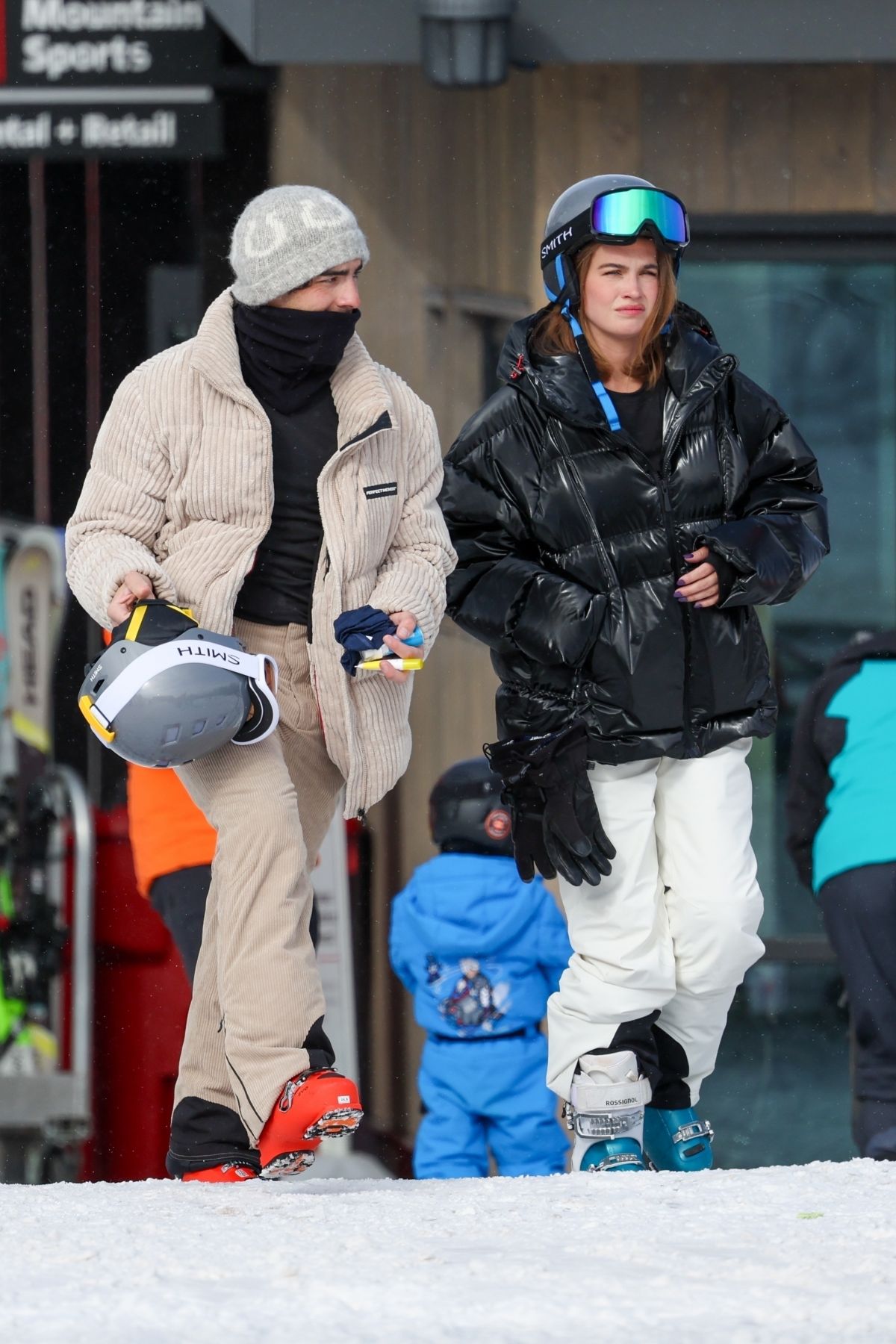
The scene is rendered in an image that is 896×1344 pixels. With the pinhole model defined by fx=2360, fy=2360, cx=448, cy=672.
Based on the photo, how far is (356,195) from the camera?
7.27m

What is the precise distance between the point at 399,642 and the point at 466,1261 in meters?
1.17

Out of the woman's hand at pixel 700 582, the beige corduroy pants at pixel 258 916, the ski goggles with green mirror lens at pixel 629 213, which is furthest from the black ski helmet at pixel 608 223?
the beige corduroy pants at pixel 258 916

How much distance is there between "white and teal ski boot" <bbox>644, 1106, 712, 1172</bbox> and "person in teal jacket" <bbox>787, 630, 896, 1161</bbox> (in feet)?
3.24

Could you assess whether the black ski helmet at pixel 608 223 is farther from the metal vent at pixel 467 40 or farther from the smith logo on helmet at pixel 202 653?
the metal vent at pixel 467 40

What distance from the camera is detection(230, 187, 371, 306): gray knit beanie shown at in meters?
4.11

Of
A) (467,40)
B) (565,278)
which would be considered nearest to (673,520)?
(565,278)

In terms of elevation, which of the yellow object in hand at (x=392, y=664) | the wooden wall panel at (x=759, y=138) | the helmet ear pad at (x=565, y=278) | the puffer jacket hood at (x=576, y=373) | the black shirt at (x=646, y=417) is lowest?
the yellow object in hand at (x=392, y=664)

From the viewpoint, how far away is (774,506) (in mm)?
4461

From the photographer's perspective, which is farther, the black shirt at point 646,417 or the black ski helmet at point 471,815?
the black ski helmet at point 471,815

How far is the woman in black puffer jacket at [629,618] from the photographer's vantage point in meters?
4.30

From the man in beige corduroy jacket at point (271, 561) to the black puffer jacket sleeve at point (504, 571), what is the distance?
128mm

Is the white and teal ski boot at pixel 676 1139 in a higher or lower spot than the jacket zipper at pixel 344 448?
lower

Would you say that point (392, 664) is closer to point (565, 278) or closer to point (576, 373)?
point (576, 373)

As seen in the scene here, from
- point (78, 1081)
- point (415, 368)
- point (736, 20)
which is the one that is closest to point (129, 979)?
point (78, 1081)
